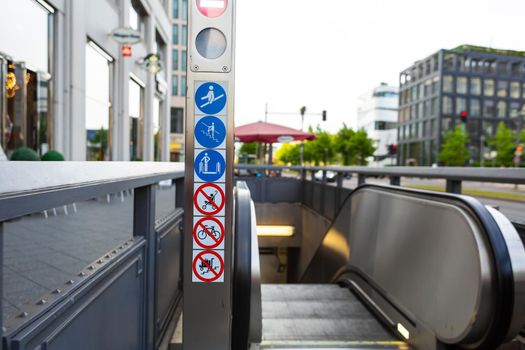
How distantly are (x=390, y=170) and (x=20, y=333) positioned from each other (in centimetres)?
426

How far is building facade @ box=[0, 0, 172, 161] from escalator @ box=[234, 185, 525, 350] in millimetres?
7061

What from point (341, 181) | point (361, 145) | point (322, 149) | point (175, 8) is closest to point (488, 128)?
point (361, 145)

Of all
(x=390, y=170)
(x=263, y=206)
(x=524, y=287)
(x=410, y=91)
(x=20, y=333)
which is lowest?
(x=263, y=206)

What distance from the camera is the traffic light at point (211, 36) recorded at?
2.27 m

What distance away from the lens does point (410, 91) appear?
249 ft

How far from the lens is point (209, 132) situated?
2.30m

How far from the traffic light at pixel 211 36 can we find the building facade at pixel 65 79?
25.7ft

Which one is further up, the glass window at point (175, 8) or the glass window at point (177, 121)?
the glass window at point (175, 8)

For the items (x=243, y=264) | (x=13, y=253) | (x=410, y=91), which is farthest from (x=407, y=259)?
(x=410, y=91)

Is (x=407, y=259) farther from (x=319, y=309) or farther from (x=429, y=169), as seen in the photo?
(x=319, y=309)

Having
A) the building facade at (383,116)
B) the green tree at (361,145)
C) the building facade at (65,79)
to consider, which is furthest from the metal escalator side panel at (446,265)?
the building facade at (383,116)

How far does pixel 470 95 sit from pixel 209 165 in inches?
2931

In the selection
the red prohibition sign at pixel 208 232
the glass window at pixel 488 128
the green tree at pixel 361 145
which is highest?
the glass window at pixel 488 128

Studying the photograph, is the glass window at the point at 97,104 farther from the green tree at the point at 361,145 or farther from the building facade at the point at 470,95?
the building facade at the point at 470,95
